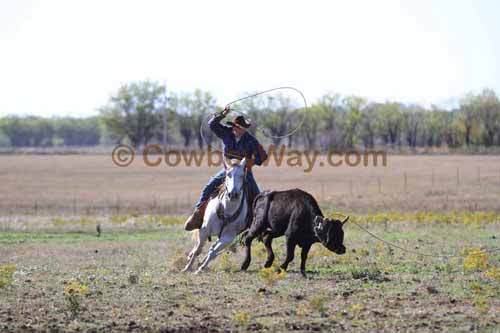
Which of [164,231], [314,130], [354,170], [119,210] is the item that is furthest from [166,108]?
[164,231]

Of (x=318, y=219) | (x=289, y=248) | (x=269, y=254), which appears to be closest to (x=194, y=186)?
(x=269, y=254)

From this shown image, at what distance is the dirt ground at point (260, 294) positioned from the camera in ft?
33.8

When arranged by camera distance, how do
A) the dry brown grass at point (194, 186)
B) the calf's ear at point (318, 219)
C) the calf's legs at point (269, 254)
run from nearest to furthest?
A: the calf's ear at point (318, 219) < the calf's legs at point (269, 254) < the dry brown grass at point (194, 186)

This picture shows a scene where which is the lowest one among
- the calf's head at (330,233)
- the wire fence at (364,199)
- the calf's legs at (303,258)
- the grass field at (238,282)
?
the wire fence at (364,199)

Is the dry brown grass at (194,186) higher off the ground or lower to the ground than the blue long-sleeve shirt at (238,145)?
lower

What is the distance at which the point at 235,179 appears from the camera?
552 inches

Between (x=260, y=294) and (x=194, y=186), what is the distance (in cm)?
4957

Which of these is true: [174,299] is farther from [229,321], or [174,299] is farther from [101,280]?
[101,280]

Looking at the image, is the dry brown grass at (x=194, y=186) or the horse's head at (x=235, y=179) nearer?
the horse's head at (x=235, y=179)

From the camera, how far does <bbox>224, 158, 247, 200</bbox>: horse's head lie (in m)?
14.0

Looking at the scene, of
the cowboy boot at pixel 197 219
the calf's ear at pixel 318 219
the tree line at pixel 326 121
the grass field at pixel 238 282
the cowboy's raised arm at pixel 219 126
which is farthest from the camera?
the tree line at pixel 326 121

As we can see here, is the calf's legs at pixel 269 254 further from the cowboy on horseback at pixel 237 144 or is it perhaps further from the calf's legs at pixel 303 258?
the cowboy on horseback at pixel 237 144

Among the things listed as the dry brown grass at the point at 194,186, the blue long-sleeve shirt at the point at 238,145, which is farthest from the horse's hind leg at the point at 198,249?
the dry brown grass at the point at 194,186

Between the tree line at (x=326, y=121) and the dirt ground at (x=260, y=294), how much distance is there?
91330 millimetres
